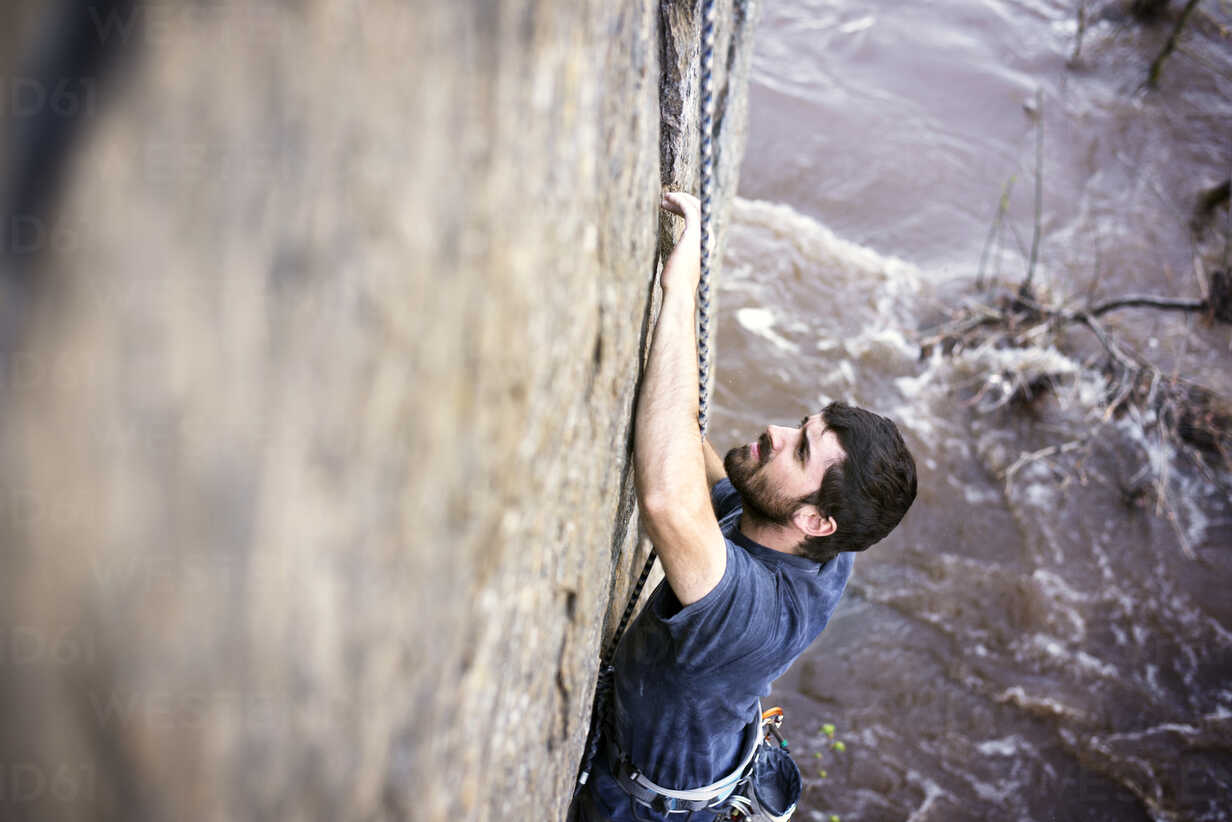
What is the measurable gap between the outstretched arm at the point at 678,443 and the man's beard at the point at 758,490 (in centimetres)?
29

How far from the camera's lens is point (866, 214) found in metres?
6.20

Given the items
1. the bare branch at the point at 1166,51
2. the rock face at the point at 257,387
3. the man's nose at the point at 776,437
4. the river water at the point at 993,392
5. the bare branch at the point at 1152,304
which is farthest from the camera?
the bare branch at the point at 1166,51

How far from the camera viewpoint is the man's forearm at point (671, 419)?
1.37m

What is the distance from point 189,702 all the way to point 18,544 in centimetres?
13

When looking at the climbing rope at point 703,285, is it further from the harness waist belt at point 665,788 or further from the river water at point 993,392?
the river water at point 993,392

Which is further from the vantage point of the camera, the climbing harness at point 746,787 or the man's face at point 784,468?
the climbing harness at point 746,787

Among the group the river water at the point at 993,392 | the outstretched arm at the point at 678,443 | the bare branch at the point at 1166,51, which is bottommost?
the river water at the point at 993,392

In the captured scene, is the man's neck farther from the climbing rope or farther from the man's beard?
the climbing rope

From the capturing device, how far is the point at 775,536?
5.78ft

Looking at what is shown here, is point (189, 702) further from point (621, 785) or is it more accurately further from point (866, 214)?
point (866, 214)

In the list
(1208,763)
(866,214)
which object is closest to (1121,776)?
(1208,763)

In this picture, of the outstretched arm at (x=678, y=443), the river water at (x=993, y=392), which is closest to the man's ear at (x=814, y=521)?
the outstretched arm at (x=678, y=443)

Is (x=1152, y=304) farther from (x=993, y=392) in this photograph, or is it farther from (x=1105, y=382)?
(x=993, y=392)

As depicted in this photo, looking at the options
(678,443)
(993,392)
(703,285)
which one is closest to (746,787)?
(678,443)
